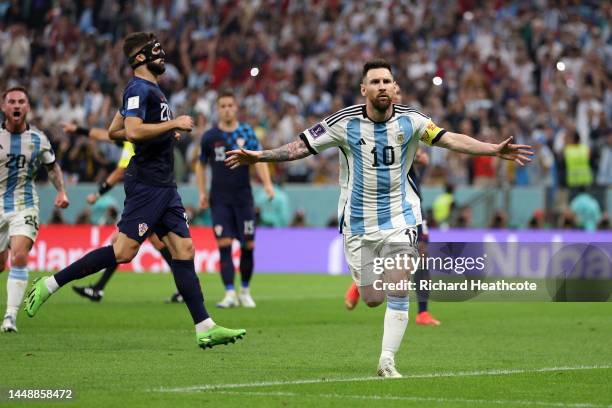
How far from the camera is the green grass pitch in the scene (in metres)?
8.55

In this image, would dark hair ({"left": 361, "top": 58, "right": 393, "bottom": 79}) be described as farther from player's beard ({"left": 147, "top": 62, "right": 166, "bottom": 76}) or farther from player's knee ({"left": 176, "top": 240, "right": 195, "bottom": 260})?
player's knee ({"left": 176, "top": 240, "right": 195, "bottom": 260})

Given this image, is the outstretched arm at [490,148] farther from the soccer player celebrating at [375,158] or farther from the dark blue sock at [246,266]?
the dark blue sock at [246,266]

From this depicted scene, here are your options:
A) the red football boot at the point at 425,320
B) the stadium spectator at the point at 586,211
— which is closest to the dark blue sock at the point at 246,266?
the red football boot at the point at 425,320

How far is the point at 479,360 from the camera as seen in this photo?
10969mm

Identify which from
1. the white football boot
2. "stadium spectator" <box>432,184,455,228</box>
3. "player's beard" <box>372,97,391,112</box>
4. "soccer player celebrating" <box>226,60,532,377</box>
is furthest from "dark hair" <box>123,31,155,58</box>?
"stadium spectator" <box>432,184,455,228</box>

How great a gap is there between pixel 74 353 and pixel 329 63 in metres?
19.2

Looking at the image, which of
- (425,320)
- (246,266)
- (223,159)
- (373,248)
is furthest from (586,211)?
(373,248)

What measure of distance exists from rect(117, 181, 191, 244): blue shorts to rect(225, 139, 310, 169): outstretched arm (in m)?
1.21

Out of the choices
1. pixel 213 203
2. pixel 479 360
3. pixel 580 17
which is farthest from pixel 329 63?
pixel 479 360

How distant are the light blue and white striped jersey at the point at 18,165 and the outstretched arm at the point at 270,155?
3830 millimetres

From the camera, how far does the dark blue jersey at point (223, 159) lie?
17188mm

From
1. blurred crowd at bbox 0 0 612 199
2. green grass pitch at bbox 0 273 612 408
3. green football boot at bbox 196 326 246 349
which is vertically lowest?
green grass pitch at bbox 0 273 612 408

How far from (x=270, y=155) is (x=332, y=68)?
772 inches

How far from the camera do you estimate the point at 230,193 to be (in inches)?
682
